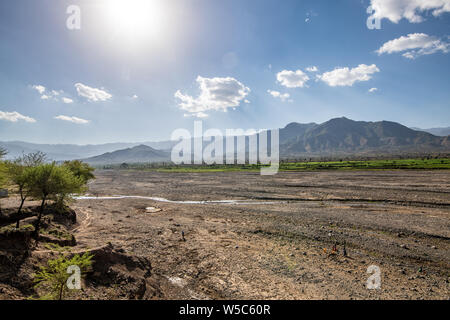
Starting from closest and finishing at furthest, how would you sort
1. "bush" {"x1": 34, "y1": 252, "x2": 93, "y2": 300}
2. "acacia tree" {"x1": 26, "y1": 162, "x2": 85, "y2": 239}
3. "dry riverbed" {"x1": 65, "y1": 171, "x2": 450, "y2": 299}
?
1. "bush" {"x1": 34, "y1": 252, "x2": 93, "y2": 300}
2. "dry riverbed" {"x1": 65, "y1": 171, "x2": 450, "y2": 299}
3. "acacia tree" {"x1": 26, "y1": 162, "x2": 85, "y2": 239}

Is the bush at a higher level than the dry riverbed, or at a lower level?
higher

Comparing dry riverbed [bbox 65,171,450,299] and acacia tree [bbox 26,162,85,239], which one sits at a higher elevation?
acacia tree [bbox 26,162,85,239]

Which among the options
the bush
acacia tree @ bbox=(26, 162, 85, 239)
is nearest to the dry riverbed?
the bush


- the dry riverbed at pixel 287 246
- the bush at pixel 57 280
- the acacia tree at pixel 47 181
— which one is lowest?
the dry riverbed at pixel 287 246

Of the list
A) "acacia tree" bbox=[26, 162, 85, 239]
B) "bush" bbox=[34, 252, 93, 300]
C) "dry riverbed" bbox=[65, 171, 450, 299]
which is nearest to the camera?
"bush" bbox=[34, 252, 93, 300]

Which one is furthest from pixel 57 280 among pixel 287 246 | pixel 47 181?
pixel 287 246

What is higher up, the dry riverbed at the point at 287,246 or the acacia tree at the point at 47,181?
the acacia tree at the point at 47,181

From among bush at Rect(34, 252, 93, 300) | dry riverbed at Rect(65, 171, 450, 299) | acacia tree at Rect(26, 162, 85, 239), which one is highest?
acacia tree at Rect(26, 162, 85, 239)

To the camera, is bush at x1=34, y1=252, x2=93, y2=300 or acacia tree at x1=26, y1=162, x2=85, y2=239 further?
acacia tree at x1=26, y1=162, x2=85, y2=239

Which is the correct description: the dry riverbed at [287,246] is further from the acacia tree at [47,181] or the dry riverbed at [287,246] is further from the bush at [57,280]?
the acacia tree at [47,181]

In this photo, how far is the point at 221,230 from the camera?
18.1 m

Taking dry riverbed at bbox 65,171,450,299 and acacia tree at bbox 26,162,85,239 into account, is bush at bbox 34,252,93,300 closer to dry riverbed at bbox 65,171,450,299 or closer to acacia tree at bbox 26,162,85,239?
dry riverbed at bbox 65,171,450,299

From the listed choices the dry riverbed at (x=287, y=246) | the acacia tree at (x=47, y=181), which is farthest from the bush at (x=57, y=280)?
the acacia tree at (x=47, y=181)

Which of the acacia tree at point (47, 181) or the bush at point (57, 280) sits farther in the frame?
the acacia tree at point (47, 181)
